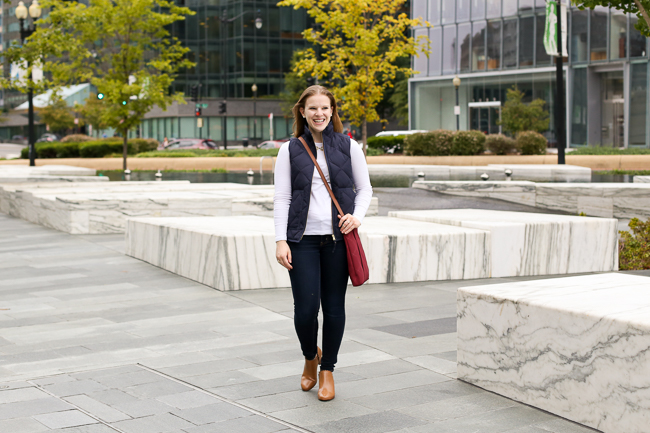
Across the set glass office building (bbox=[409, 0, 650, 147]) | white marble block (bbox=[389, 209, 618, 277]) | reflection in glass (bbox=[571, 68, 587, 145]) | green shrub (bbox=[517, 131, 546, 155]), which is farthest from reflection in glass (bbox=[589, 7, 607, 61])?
white marble block (bbox=[389, 209, 618, 277])

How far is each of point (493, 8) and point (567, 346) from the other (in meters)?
49.9

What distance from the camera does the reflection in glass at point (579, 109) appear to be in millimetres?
47906

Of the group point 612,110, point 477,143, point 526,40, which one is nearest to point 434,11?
point 526,40

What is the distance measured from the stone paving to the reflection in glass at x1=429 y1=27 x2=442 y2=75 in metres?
48.2

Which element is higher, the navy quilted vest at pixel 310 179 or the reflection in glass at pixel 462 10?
the reflection in glass at pixel 462 10

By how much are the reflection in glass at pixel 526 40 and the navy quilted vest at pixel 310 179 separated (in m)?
47.3

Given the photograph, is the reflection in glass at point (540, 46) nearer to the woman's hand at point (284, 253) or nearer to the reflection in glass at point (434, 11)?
the reflection in glass at point (434, 11)

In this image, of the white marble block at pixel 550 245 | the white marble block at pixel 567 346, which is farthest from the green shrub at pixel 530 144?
the white marble block at pixel 567 346

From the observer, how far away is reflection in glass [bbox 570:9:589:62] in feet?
154

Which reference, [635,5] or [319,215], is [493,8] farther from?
[319,215]

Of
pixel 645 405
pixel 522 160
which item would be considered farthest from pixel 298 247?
pixel 522 160

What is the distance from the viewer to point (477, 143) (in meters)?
33.9

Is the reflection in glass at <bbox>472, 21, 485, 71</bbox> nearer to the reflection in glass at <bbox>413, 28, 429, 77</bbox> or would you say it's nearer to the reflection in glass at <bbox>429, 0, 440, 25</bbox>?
the reflection in glass at <bbox>429, 0, 440, 25</bbox>

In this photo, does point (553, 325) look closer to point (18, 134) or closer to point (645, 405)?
point (645, 405)
